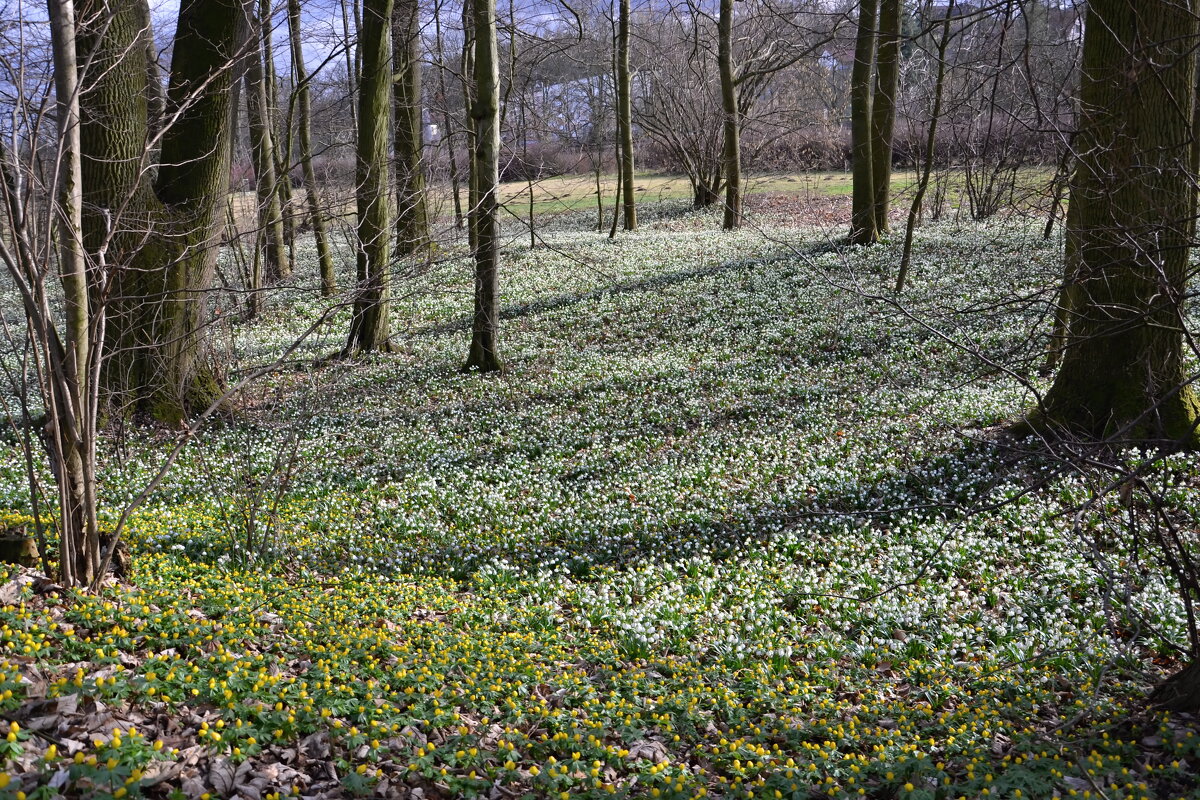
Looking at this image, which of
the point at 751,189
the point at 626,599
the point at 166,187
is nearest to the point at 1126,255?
the point at 626,599

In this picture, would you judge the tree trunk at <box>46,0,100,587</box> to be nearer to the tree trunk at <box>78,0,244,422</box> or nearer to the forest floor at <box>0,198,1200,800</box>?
the forest floor at <box>0,198,1200,800</box>

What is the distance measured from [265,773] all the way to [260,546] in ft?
12.8

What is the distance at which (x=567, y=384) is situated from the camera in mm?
13266

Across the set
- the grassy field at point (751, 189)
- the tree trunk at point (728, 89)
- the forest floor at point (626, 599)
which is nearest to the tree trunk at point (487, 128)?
the forest floor at point (626, 599)

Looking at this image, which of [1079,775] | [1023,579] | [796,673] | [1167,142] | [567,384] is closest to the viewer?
[1079,775]

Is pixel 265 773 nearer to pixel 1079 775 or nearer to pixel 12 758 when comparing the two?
pixel 12 758

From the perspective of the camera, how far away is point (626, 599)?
6.81 meters

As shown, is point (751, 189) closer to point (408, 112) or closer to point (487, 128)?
point (408, 112)

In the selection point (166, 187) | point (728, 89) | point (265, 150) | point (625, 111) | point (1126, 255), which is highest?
point (728, 89)

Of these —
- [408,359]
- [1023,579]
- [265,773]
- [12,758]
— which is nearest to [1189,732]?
[1023,579]

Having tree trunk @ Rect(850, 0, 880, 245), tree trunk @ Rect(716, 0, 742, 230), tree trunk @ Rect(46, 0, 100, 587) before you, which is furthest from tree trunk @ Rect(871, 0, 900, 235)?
tree trunk @ Rect(46, 0, 100, 587)

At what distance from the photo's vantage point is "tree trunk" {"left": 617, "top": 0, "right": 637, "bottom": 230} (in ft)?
84.3

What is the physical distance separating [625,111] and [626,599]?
909 inches

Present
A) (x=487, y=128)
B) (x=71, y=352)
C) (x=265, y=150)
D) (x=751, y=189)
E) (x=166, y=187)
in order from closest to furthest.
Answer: (x=71, y=352) → (x=166, y=187) → (x=487, y=128) → (x=265, y=150) → (x=751, y=189)
